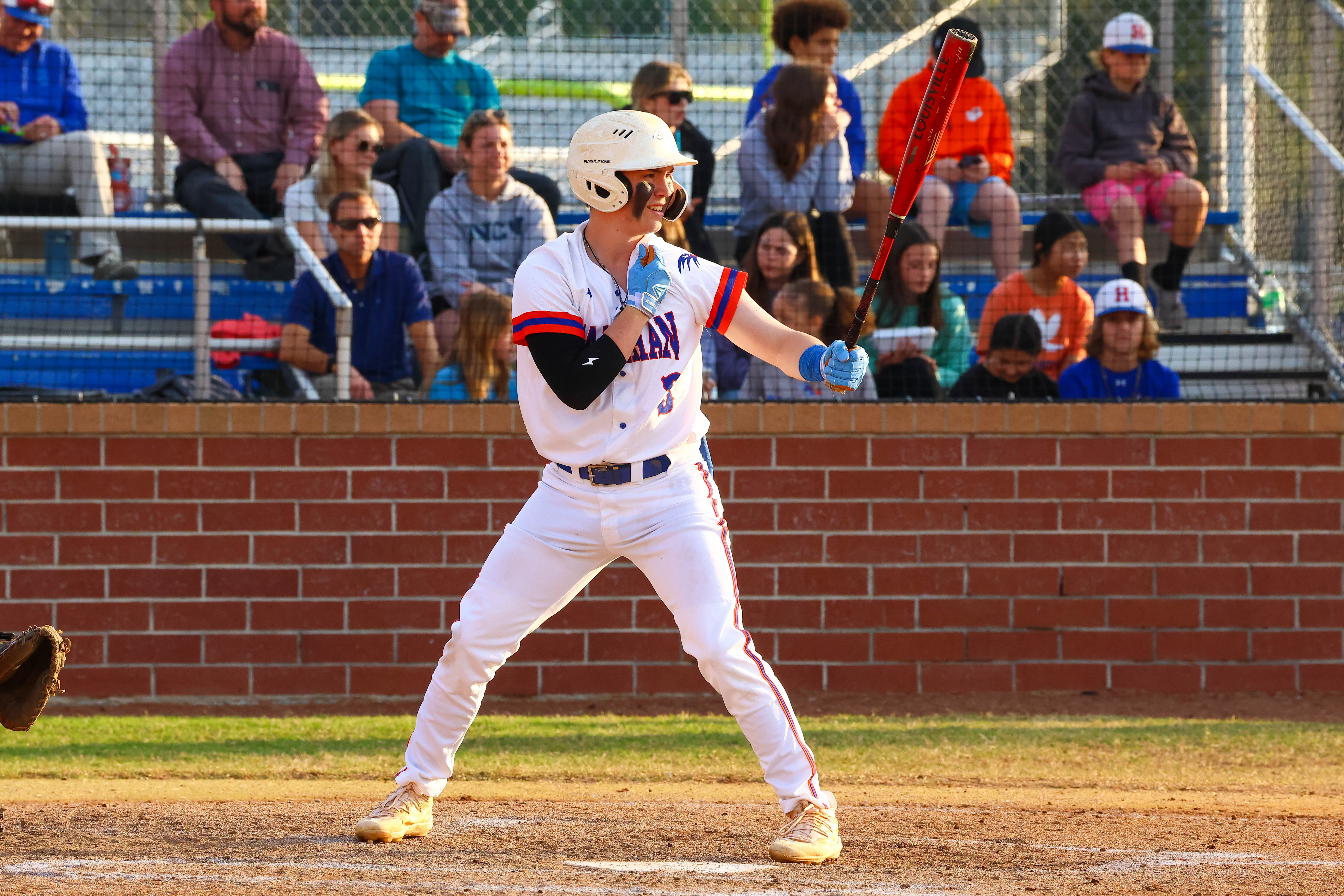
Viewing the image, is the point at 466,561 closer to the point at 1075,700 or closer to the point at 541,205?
the point at 541,205

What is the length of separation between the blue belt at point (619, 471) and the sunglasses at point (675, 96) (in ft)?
12.8

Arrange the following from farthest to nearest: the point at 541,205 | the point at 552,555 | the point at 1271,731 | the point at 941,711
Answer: the point at 541,205
the point at 941,711
the point at 1271,731
the point at 552,555

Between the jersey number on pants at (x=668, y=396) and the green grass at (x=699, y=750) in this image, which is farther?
the green grass at (x=699, y=750)

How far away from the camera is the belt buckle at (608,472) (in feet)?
12.4

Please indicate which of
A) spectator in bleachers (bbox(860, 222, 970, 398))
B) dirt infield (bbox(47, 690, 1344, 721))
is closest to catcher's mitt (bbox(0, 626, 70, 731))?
dirt infield (bbox(47, 690, 1344, 721))

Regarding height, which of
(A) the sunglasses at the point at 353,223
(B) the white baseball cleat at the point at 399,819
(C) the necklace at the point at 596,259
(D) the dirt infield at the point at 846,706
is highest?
(A) the sunglasses at the point at 353,223

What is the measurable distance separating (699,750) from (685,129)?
3.35m

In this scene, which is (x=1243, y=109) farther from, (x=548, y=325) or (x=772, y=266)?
(x=548, y=325)

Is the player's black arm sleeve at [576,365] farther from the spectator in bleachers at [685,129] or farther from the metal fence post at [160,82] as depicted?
the metal fence post at [160,82]

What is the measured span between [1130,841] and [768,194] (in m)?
4.03

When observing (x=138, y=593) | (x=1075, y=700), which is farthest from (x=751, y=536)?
(x=138, y=593)

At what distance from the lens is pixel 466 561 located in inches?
262

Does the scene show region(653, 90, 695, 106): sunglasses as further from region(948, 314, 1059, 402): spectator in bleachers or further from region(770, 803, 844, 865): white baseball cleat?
region(770, 803, 844, 865): white baseball cleat

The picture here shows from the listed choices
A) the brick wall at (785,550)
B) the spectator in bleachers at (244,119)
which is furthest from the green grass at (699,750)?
the spectator in bleachers at (244,119)
